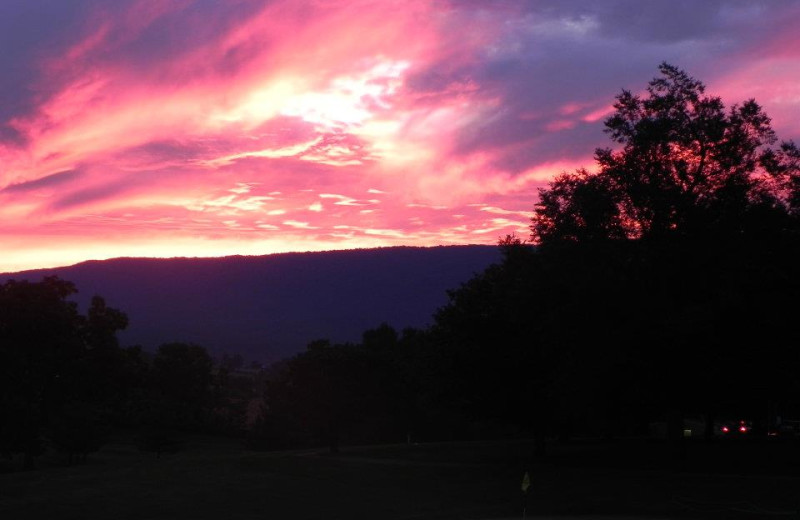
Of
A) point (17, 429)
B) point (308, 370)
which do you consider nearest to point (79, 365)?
point (17, 429)

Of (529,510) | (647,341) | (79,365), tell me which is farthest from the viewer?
(79,365)

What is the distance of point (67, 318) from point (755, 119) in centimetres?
4365

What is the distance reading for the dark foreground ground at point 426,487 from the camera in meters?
29.8

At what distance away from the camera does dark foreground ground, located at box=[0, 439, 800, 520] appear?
29766 mm

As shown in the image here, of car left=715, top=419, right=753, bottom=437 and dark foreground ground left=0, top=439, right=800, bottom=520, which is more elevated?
dark foreground ground left=0, top=439, right=800, bottom=520

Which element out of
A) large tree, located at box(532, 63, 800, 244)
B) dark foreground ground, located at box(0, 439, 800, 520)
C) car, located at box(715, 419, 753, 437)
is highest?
large tree, located at box(532, 63, 800, 244)

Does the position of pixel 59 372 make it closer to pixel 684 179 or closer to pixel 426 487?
pixel 426 487

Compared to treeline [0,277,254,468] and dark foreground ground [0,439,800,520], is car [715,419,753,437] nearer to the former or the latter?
dark foreground ground [0,439,800,520]

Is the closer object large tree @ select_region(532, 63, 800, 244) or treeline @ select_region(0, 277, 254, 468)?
large tree @ select_region(532, 63, 800, 244)

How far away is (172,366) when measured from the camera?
99.4m

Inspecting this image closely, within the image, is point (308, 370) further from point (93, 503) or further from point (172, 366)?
point (172, 366)

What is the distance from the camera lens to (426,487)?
3597 centimetres

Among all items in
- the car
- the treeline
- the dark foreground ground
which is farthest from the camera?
the car

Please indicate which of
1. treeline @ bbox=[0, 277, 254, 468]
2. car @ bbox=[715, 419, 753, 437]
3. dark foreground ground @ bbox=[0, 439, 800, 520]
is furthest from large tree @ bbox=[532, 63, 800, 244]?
car @ bbox=[715, 419, 753, 437]
